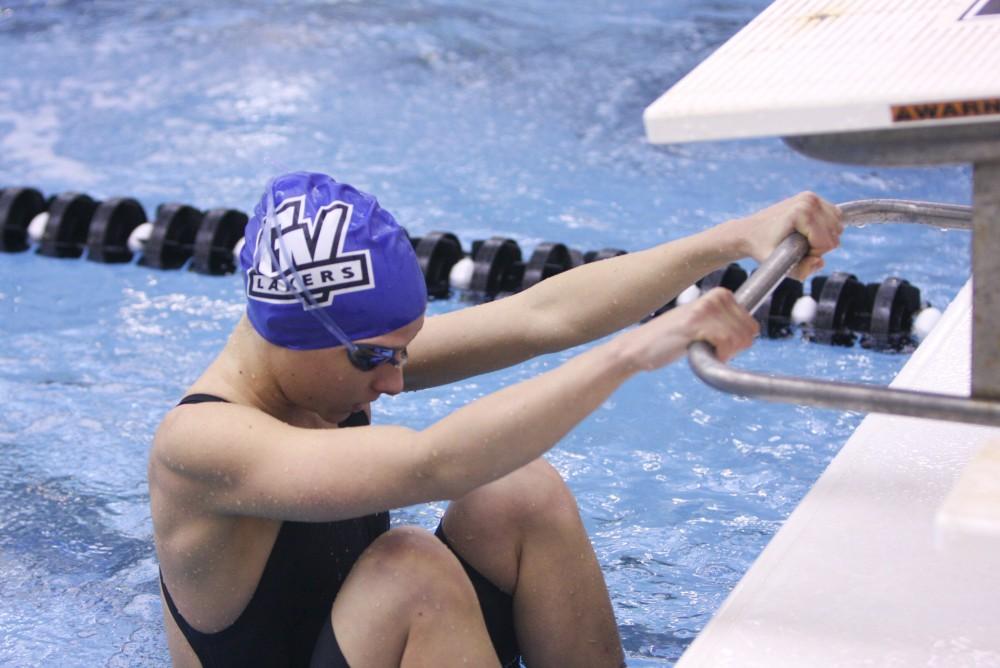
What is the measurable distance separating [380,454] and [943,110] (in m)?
0.87

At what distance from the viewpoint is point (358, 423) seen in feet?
7.94

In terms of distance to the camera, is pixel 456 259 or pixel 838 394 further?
pixel 456 259

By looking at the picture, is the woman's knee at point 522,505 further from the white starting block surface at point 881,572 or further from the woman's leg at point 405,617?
the white starting block surface at point 881,572

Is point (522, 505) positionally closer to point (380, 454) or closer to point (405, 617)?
point (405, 617)

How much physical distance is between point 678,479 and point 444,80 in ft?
14.3

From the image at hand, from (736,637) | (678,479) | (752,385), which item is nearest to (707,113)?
(752,385)

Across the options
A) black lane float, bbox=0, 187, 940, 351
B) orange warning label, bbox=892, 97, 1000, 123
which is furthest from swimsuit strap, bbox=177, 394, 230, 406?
black lane float, bbox=0, 187, 940, 351

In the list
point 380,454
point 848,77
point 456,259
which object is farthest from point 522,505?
point 456,259

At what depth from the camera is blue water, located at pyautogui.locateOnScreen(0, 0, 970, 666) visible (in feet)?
10.8

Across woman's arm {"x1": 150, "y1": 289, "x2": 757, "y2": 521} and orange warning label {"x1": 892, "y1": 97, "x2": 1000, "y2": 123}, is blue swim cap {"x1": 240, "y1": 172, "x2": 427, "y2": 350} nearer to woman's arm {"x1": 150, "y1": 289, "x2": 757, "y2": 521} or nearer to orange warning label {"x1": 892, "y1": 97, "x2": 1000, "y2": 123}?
woman's arm {"x1": 150, "y1": 289, "x2": 757, "y2": 521}

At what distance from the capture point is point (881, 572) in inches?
81.3

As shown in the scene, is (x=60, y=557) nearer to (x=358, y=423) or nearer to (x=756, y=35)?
(x=358, y=423)

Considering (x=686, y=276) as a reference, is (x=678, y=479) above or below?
below

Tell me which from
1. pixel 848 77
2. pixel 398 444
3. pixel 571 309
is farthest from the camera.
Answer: pixel 571 309
